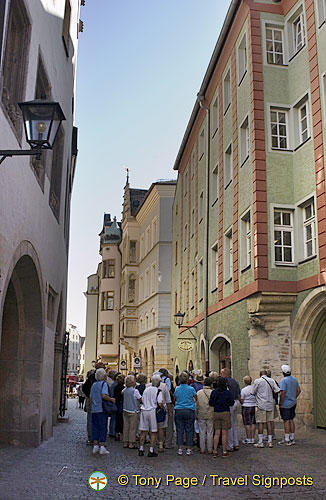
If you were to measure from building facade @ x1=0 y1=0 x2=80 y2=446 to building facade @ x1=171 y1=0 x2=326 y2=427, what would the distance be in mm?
5929

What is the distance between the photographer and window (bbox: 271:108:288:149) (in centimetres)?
1870

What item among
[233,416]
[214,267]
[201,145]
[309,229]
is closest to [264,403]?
[233,416]

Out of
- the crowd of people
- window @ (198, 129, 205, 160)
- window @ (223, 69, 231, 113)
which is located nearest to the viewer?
the crowd of people

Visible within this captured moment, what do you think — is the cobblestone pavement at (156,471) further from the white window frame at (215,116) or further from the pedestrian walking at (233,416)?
the white window frame at (215,116)

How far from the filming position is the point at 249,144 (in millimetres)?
19578

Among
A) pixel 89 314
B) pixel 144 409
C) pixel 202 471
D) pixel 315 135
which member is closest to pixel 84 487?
pixel 202 471

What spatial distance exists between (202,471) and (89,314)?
65.6 meters

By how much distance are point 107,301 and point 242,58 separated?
1483 inches

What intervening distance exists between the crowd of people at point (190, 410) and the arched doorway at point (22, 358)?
132 cm

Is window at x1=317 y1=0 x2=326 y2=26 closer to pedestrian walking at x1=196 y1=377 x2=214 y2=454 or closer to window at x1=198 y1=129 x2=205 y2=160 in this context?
pedestrian walking at x1=196 y1=377 x2=214 y2=454

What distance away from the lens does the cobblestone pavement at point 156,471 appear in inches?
320

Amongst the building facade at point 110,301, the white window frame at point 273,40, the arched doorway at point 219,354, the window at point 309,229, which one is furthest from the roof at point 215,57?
the building facade at point 110,301

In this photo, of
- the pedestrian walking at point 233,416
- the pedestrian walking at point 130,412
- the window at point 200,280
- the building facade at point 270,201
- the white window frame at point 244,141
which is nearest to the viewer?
→ the pedestrian walking at point 233,416

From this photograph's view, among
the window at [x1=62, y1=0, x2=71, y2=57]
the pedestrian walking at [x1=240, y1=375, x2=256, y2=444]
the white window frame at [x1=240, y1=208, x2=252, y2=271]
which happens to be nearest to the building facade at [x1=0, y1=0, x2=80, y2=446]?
the window at [x1=62, y1=0, x2=71, y2=57]
